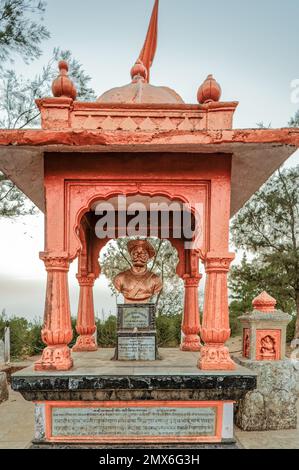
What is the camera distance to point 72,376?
3.98 m

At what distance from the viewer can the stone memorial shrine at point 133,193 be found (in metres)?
3.98

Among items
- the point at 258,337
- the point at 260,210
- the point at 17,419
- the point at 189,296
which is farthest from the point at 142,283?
the point at 260,210

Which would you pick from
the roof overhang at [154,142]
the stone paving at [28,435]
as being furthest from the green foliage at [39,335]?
the roof overhang at [154,142]

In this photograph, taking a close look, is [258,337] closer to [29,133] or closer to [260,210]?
[29,133]

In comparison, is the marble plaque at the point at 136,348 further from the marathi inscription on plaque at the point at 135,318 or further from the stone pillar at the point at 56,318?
the stone pillar at the point at 56,318

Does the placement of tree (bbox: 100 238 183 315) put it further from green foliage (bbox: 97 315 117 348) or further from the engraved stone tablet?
the engraved stone tablet

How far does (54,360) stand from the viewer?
415 cm

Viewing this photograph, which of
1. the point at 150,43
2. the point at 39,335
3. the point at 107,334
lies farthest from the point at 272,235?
the point at 150,43

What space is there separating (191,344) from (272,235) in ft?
37.5

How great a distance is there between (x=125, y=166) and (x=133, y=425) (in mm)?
2790

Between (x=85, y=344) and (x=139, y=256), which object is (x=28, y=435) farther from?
(x=139, y=256)

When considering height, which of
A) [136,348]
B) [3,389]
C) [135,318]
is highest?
[135,318]

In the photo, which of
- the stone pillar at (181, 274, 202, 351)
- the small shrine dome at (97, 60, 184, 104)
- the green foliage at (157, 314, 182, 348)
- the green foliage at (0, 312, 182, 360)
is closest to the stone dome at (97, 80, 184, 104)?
the small shrine dome at (97, 60, 184, 104)

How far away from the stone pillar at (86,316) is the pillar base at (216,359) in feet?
9.67
